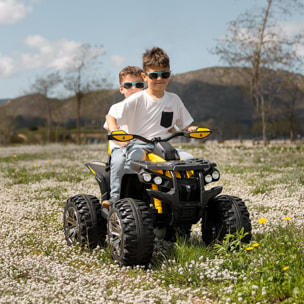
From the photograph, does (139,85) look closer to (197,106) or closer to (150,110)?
(150,110)

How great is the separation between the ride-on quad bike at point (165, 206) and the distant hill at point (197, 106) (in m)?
1.08

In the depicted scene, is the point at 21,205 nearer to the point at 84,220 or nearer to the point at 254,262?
the point at 84,220

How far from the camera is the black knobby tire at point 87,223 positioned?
5.99m

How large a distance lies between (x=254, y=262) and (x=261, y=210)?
3.60m

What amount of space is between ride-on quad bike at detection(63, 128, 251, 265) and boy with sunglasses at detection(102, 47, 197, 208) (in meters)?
0.23

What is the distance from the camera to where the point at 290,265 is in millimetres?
4332

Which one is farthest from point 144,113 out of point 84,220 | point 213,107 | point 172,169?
point 213,107

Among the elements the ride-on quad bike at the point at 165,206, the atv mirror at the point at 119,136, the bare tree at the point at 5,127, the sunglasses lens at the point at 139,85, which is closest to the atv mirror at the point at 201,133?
the ride-on quad bike at the point at 165,206

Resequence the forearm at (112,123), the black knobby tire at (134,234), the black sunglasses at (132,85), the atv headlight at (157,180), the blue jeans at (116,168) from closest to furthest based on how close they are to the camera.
A: the black knobby tire at (134,234)
the atv headlight at (157,180)
the forearm at (112,123)
the blue jeans at (116,168)
the black sunglasses at (132,85)

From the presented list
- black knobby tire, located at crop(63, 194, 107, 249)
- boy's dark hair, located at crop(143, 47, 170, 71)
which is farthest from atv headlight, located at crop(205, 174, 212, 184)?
black knobby tire, located at crop(63, 194, 107, 249)

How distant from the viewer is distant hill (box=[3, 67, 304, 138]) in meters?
40.5

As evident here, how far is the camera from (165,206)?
16.7ft

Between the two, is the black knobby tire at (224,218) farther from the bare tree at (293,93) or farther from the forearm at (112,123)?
the bare tree at (293,93)

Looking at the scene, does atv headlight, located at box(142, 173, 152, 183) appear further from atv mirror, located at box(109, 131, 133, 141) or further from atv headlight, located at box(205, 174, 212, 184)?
atv headlight, located at box(205, 174, 212, 184)
